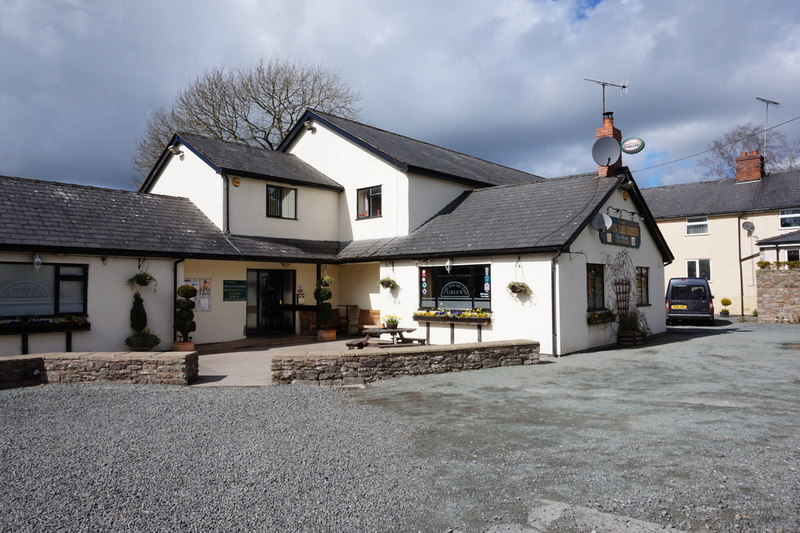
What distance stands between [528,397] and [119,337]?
34.3 feet

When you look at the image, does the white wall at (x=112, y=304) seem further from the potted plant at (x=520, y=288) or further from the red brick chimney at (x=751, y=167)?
the red brick chimney at (x=751, y=167)

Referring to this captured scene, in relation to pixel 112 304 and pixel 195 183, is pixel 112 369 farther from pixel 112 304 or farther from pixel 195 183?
pixel 195 183

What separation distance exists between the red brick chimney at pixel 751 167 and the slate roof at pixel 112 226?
24393 mm

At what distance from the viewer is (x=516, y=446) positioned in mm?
6086

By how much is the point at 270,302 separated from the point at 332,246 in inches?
114

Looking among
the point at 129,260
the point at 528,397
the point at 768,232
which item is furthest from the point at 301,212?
the point at 768,232

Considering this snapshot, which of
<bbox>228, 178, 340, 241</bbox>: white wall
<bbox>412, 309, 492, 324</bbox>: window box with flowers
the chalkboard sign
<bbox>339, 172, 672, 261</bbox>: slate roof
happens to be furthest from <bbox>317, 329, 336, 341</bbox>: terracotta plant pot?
<bbox>228, 178, 340, 241</bbox>: white wall

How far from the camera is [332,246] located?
19562 mm

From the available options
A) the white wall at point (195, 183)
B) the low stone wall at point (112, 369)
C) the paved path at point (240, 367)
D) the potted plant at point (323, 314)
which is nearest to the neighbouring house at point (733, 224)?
the potted plant at point (323, 314)

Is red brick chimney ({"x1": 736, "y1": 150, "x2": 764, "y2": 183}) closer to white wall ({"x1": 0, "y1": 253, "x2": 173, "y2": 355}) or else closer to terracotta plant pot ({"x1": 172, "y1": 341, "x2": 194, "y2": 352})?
terracotta plant pot ({"x1": 172, "y1": 341, "x2": 194, "y2": 352})

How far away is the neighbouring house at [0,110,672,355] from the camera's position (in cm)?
1359

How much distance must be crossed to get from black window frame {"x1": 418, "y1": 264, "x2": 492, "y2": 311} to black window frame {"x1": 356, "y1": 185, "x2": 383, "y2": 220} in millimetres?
3660

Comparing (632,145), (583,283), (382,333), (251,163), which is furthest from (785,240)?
(251,163)

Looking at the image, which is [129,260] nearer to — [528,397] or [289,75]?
[528,397]
